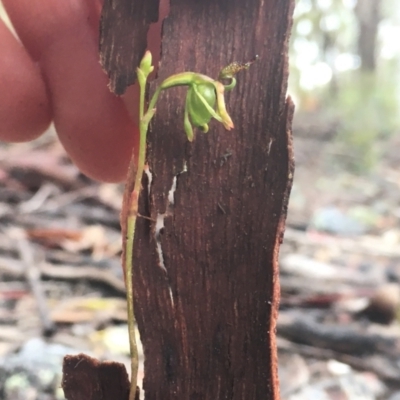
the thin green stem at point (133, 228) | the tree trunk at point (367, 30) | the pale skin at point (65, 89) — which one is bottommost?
the thin green stem at point (133, 228)

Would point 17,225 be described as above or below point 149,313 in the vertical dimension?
above

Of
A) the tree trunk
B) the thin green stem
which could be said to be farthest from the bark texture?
the tree trunk

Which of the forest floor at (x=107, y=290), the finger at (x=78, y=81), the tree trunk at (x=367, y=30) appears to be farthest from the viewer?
the tree trunk at (x=367, y=30)

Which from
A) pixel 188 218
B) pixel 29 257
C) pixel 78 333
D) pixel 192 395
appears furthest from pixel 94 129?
pixel 29 257

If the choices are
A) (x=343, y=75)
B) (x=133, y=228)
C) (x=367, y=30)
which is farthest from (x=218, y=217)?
(x=343, y=75)

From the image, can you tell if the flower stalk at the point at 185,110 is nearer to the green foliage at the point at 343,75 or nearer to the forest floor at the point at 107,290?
the forest floor at the point at 107,290

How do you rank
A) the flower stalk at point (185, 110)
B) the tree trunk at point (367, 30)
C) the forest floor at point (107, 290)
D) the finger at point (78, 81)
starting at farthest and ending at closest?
the tree trunk at point (367, 30) → the forest floor at point (107, 290) → the finger at point (78, 81) → the flower stalk at point (185, 110)

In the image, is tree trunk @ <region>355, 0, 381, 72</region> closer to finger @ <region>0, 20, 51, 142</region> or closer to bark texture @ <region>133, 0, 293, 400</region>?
finger @ <region>0, 20, 51, 142</region>

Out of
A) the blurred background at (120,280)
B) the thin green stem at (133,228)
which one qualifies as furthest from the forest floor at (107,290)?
the thin green stem at (133,228)

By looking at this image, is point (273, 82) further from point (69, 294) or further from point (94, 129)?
point (69, 294)
